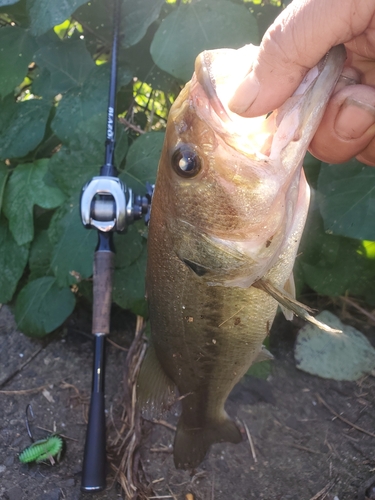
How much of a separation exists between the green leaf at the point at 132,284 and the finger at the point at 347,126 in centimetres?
97

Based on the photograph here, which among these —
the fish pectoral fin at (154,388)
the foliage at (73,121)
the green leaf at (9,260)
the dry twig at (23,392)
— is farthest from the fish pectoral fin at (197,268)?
the dry twig at (23,392)

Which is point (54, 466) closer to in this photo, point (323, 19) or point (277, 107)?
point (277, 107)

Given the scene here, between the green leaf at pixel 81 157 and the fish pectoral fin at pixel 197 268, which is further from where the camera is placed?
the green leaf at pixel 81 157

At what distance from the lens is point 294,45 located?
0.99m

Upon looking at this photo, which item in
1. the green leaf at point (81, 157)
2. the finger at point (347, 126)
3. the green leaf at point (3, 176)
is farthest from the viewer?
the green leaf at point (3, 176)

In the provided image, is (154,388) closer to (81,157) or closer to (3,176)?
(81,157)

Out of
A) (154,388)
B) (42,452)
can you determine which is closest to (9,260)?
(42,452)

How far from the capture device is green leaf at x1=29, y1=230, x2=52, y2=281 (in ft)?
7.67

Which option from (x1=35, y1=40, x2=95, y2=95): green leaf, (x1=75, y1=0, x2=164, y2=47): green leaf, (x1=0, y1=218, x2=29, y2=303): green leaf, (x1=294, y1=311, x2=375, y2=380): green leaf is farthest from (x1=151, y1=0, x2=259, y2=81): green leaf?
(x1=294, y1=311, x2=375, y2=380): green leaf

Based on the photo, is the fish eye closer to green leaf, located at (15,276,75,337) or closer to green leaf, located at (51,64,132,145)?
green leaf, located at (51,64,132,145)

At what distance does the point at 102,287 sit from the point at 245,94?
102 cm

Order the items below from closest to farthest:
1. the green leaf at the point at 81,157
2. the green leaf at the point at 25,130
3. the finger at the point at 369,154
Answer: the finger at the point at 369,154 < the green leaf at the point at 81,157 < the green leaf at the point at 25,130

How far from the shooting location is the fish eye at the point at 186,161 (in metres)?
1.06

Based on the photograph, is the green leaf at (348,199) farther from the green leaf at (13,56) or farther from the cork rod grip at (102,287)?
the green leaf at (13,56)
